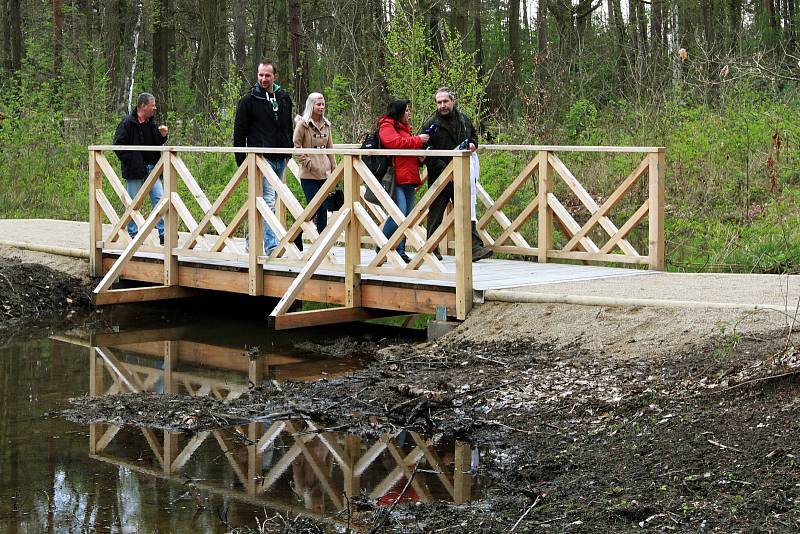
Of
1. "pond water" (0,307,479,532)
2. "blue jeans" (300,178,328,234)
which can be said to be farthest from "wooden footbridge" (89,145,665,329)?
"pond water" (0,307,479,532)

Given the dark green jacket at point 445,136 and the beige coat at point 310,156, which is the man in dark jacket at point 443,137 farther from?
the beige coat at point 310,156

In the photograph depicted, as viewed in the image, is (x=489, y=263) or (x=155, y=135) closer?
(x=489, y=263)

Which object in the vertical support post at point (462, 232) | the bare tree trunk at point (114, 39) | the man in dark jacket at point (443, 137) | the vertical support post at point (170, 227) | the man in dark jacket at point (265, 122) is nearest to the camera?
the vertical support post at point (462, 232)

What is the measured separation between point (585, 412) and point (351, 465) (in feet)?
4.48

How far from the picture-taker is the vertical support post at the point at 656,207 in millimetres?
10305

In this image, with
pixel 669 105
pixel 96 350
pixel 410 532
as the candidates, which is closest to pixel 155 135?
pixel 96 350

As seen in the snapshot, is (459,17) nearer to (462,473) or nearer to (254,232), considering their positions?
(254,232)

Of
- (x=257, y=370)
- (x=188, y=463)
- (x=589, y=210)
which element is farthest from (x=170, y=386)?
(x=589, y=210)

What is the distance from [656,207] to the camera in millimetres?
10375

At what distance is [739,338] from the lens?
7289 millimetres

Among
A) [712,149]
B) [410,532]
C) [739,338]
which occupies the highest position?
[712,149]

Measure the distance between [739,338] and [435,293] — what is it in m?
2.85

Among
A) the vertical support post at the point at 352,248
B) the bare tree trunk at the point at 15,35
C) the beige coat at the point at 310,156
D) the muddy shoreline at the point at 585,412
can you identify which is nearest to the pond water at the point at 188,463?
the muddy shoreline at the point at 585,412

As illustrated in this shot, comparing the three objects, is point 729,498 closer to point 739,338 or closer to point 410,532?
point 410,532
